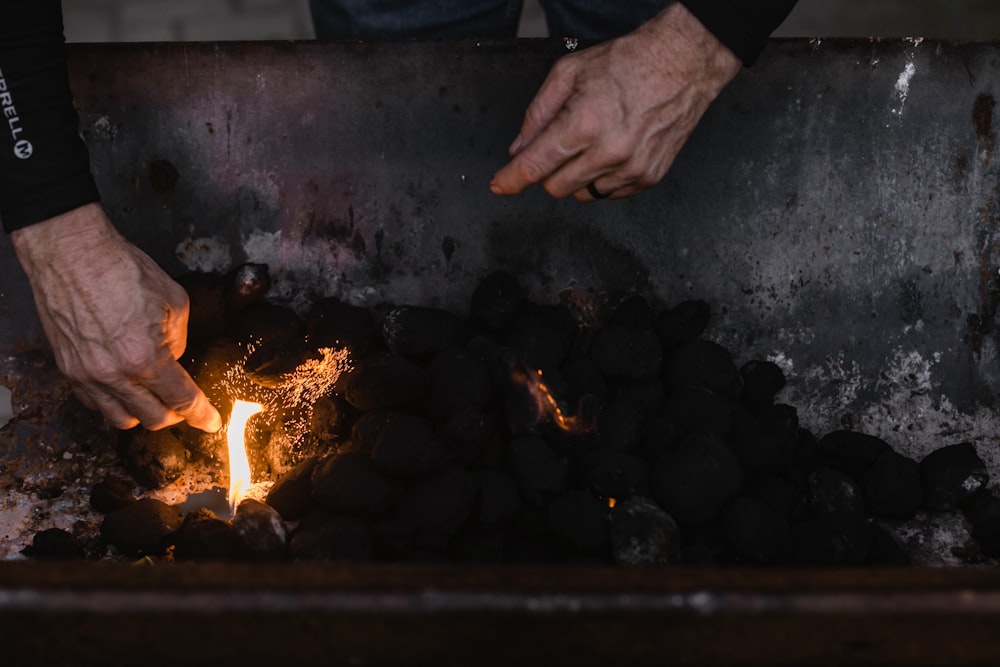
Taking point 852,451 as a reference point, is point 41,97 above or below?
above

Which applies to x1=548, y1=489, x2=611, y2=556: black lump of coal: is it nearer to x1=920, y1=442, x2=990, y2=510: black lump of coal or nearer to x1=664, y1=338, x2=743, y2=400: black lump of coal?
x1=664, y1=338, x2=743, y2=400: black lump of coal

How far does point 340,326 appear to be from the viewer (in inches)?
59.4

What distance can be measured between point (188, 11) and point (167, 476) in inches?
116

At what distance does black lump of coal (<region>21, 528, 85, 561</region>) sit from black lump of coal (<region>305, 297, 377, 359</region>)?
0.49 meters

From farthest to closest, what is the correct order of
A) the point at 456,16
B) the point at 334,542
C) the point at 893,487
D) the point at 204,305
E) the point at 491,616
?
the point at 456,16
the point at 204,305
the point at 893,487
the point at 334,542
the point at 491,616

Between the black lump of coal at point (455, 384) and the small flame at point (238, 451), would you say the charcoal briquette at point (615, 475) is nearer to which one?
the black lump of coal at point (455, 384)

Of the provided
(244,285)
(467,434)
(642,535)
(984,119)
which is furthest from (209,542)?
(984,119)

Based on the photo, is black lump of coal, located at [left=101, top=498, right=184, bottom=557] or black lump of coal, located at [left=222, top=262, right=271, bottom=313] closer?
black lump of coal, located at [left=101, top=498, right=184, bottom=557]

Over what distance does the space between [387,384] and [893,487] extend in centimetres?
85

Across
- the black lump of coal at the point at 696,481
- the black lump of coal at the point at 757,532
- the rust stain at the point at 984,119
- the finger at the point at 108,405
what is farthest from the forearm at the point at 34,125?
the rust stain at the point at 984,119

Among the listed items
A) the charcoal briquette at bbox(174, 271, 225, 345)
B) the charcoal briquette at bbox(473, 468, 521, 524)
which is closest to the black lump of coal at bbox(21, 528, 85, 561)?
the charcoal briquette at bbox(174, 271, 225, 345)

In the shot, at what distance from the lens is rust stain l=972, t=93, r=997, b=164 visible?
5.16 ft

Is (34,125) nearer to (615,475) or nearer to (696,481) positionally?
(615,475)

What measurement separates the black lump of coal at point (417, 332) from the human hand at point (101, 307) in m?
0.36
